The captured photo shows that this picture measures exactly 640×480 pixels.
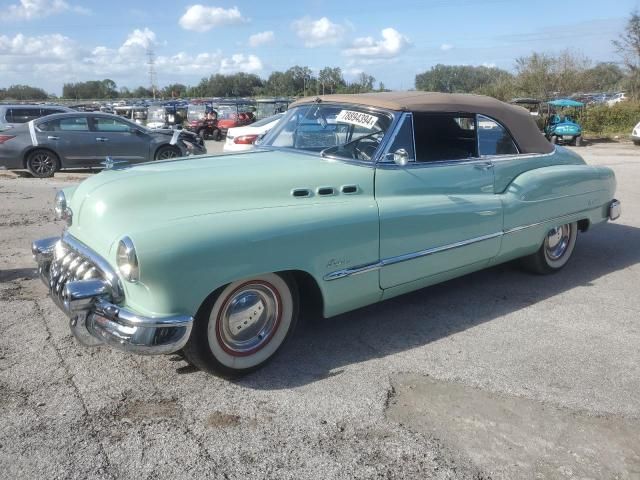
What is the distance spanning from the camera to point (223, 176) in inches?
138

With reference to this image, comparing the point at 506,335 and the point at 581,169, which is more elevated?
the point at 581,169

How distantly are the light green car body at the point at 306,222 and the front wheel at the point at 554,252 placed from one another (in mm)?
493

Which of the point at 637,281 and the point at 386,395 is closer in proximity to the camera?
the point at 386,395

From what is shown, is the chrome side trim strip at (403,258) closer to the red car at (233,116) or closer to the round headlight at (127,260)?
the round headlight at (127,260)

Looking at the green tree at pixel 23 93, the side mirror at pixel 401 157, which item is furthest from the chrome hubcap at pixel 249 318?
the green tree at pixel 23 93

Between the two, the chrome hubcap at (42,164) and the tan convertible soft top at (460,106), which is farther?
the chrome hubcap at (42,164)

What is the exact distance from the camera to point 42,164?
38.2 feet

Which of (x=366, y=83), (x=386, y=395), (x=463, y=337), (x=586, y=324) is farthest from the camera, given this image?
(x=366, y=83)

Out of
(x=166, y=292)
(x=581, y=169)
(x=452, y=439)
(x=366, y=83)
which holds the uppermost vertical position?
(x=366, y=83)

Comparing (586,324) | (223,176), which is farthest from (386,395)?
(586,324)

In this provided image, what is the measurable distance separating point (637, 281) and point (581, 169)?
1190 millimetres

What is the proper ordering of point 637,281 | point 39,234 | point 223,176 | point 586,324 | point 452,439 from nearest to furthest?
1. point 452,439
2. point 223,176
3. point 586,324
4. point 637,281
5. point 39,234

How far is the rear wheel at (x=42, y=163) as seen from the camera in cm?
1156

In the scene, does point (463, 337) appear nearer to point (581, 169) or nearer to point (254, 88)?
point (581, 169)
